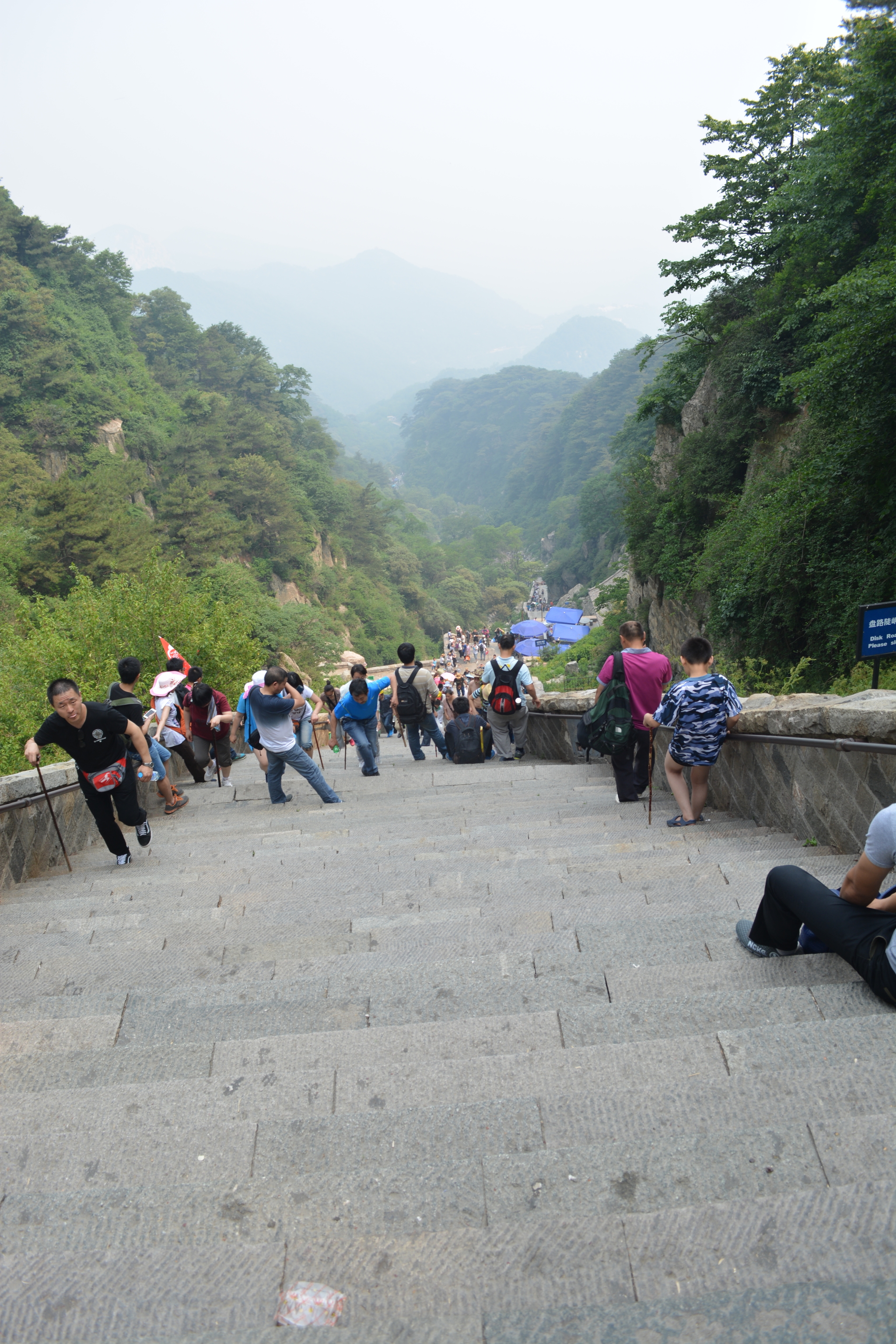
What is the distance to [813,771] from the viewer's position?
14.3ft

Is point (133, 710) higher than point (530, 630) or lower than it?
higher

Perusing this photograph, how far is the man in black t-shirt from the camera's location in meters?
4.70

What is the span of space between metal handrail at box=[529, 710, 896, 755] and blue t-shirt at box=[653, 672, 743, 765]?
94 mm

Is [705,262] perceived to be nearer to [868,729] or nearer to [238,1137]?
[868,729]

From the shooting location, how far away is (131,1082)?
91.2 inches

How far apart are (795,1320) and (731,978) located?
123cm

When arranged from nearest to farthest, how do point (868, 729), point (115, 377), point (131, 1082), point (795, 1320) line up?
point (795, 1320)
point (131, 1082)
point (868, 729)
point (115, 377)

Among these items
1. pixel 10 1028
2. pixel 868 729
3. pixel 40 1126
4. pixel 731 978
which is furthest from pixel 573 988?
pixel 868 729

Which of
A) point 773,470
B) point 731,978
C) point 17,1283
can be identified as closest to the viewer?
point 17,1283

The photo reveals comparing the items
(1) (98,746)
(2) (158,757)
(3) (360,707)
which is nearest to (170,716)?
(2) (158,757)

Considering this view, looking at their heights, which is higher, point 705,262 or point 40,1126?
point 705,262

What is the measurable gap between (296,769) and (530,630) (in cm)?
3542

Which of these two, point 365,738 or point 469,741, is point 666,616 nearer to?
point 469,741

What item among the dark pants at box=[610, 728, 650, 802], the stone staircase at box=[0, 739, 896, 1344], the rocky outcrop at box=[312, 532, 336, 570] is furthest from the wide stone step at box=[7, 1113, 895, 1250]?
the rocky outcrop at box=[312, 532, 336, 570]
